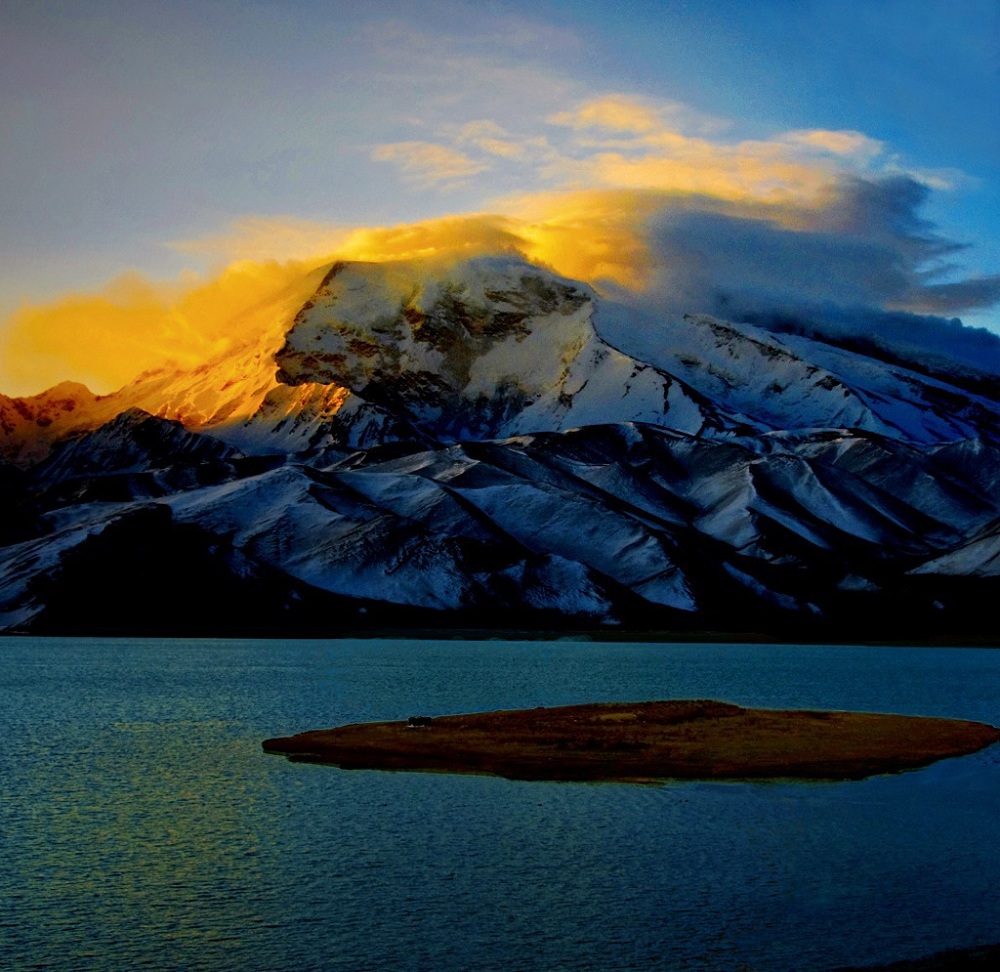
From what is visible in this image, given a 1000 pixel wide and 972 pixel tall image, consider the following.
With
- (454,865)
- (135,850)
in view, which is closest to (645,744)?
(454,865)

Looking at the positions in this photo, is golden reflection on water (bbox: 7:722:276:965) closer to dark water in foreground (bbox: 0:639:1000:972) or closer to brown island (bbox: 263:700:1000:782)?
dark water in foreground (bbox: 0:639:1000:972)

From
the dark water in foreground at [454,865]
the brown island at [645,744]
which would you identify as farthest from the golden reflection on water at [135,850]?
the brown island at [645,744]

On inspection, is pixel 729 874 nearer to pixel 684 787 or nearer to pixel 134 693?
pixel 684 787

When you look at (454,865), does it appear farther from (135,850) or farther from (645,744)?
(645,744)

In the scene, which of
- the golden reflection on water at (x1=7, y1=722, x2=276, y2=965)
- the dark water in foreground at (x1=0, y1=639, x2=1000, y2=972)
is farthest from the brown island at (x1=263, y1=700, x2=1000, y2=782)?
the golden reflection on water at (x1=7, y1=722, x2=276, y2=965)

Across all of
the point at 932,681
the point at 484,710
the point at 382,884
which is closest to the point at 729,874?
the point at 382,884

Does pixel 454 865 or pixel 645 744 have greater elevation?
pixel 645 744

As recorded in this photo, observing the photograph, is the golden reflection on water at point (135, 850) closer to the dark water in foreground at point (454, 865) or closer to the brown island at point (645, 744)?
the dark water in foreground at point (454, 865)
